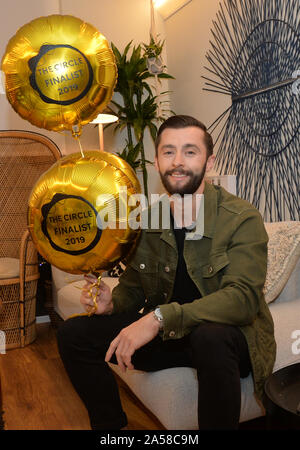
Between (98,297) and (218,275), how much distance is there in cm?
36

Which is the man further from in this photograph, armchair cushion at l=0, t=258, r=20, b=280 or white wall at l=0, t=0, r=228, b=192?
white wall at l=0, t=0, r=228, b=192

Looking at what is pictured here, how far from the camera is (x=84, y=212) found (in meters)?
1.16

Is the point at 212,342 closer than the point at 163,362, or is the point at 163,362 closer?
the point at 212,342

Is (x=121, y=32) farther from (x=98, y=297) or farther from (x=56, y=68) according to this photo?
(x=98, y=297)

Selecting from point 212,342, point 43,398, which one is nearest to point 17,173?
point 43,398

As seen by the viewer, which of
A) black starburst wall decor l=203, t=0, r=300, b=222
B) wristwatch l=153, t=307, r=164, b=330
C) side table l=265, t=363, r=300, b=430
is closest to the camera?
side table l=265, t=363, r=300, b=430

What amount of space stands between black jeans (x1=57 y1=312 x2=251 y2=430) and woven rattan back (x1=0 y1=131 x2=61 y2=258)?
2.00 m

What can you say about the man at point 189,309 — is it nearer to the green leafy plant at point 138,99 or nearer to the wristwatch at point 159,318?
the wristwatch at point 159,318

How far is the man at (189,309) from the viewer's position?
1.10m

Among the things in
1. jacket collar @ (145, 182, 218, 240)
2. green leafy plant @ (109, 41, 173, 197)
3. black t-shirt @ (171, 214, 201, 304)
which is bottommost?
black t-shirt @ (171, 214, 201, 304)

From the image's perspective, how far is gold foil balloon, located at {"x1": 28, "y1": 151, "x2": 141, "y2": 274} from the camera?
1157 mm

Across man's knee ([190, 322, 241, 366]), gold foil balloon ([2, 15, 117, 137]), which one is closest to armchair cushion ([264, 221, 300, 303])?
man's knee ([190, 322, 241, 366])

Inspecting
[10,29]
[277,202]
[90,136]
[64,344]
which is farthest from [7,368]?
[10,29]

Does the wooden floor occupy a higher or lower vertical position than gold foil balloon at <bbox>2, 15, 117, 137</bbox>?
lower
